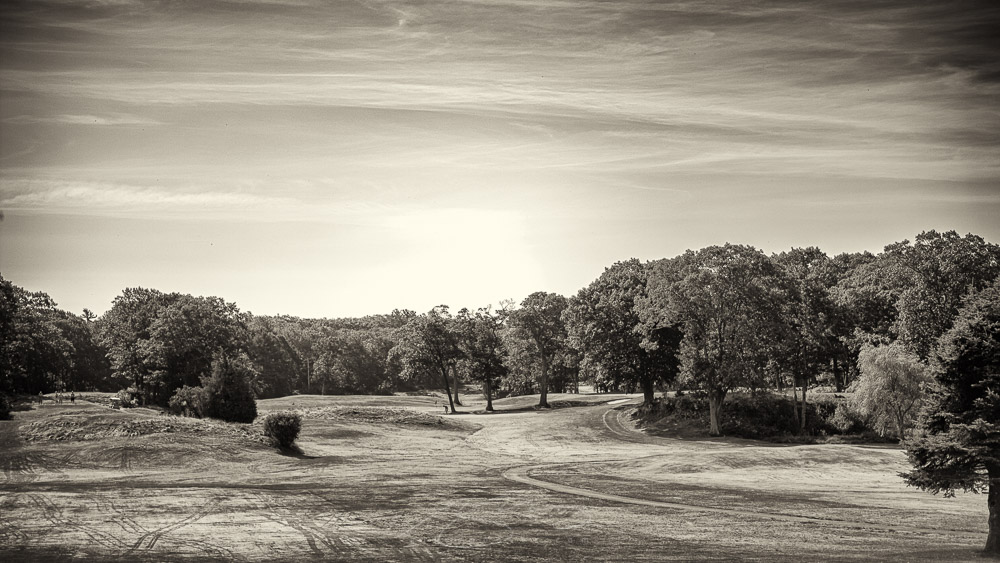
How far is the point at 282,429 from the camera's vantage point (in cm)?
5275

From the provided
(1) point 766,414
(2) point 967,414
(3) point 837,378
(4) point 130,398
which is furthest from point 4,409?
(3) point 837,378

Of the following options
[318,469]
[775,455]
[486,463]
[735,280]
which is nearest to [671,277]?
[735,280]

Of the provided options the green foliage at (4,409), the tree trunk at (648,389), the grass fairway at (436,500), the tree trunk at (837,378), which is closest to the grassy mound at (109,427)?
the grass fairway at (436,500)

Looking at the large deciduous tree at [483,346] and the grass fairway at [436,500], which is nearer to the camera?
the grass fairway at [436,500]

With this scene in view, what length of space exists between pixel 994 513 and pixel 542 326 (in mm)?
79587

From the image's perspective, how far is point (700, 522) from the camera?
93.9 feet

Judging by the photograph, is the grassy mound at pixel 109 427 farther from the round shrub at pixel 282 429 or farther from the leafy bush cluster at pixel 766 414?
the leafy bush cluster at pixel 766 414

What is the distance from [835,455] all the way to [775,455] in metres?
4.12

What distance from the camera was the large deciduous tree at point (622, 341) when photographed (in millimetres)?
80500

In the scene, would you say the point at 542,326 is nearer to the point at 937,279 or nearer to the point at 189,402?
the point at 937,279

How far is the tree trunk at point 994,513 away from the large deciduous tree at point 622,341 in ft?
175

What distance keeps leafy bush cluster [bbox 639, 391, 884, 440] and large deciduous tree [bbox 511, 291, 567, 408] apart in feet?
77.2

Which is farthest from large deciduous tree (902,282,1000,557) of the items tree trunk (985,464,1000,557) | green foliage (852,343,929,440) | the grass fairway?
green foliage (852,343,929,440)

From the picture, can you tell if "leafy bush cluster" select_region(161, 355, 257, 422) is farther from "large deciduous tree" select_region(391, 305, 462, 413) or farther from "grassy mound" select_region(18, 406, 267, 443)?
"large deciduous tree" select_region(391, 305, 462, 413)
